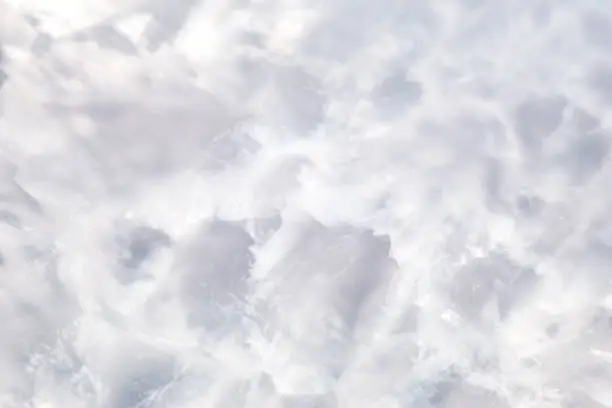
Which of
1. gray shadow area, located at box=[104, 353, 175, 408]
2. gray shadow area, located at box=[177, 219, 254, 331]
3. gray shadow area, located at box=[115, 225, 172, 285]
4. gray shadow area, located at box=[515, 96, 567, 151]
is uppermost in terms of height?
gray shadow area, located at box=[515, 96, 567, 151]

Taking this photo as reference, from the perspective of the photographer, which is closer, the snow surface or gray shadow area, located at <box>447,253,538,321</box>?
the snow surface

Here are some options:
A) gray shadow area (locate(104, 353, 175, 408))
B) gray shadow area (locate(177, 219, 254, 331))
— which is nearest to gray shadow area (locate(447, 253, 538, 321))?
gray shadow area (locate(177, 219, 254, 331))

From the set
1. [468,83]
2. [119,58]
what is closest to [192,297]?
[119,58]

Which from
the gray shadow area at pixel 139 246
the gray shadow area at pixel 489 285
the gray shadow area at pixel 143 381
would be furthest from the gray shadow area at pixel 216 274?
the gray shadow area at pixel 489 285

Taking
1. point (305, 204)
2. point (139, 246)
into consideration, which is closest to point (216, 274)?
point (139, 246)

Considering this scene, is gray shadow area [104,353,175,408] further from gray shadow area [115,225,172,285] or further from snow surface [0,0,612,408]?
gray shadow area [115,225,172,285]

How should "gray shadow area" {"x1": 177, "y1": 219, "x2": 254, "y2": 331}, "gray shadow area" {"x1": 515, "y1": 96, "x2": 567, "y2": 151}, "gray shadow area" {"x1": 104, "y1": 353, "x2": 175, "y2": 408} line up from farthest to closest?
"gray shadow area" {"x1": 515, "y1": 96, "x2": 567, "y2": 151} → "gray shadow area" {"x1": 177, "y1": 219, "x2": 254, "y2": 331} → "gray shadow area" {"x1": 104, "y1": 353, "x2": 175, "y2": 408}

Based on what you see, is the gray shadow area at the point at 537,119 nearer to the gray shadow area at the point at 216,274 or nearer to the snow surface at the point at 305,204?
the snow surface at the point at 305,204

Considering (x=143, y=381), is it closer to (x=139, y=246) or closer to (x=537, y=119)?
(x=139, y=246)

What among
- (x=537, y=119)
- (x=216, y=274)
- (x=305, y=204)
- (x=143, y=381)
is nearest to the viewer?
(x=143, y=381)

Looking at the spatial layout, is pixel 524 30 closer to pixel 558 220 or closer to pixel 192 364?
pixel 558 220
